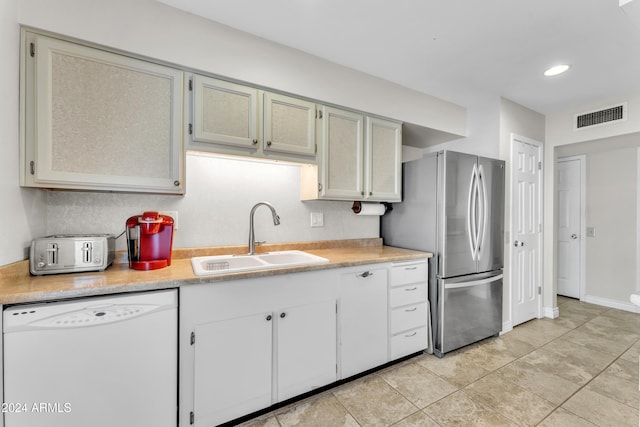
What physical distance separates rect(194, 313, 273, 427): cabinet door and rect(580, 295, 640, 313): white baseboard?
465 cm

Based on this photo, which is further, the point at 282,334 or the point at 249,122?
the point at 249,122

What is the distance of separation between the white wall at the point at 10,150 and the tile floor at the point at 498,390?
1.54 meters

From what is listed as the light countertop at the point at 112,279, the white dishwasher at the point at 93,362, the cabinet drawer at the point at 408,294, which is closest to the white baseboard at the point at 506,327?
the cabinet drawer at the point at 408,294

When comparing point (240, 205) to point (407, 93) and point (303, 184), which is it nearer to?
point (303, 184)

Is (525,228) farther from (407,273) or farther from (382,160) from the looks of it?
(382,160)

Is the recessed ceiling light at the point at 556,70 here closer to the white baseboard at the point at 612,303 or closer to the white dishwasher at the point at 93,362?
the white baseboard at the point at 612,303

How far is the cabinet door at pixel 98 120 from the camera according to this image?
53.2 inches

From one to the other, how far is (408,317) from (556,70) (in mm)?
2479

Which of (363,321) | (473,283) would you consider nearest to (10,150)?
(363,321)

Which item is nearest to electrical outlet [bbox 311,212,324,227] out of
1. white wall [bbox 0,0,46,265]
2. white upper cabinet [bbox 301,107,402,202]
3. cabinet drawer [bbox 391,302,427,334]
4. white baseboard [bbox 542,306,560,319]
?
white upper cabinet [bbox 301,107,402,202]

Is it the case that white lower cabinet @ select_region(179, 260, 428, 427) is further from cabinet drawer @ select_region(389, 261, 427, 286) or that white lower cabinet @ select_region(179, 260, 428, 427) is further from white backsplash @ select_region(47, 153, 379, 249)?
white backsplash @ select_region(47, 153, 379, 249)

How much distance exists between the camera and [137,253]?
152 centimetres

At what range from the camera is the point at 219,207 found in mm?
2086

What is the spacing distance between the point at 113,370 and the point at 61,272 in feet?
1.92
